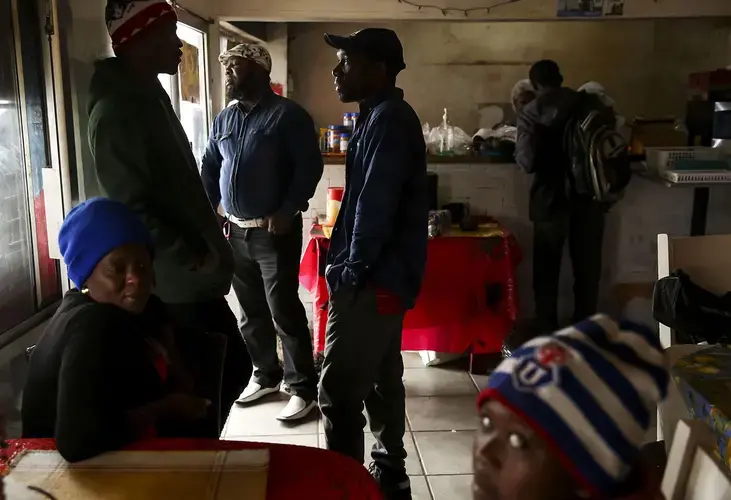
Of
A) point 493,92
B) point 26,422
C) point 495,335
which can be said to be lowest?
point 495,335

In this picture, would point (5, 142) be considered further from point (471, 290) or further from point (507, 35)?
point (507, 35)

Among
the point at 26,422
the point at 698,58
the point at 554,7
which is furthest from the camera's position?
the point at 698,58

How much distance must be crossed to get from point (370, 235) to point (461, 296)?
4.74 ft

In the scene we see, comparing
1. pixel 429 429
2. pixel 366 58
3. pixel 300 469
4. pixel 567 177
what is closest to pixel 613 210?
pixel 567 177

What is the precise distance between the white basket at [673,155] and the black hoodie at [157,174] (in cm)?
259

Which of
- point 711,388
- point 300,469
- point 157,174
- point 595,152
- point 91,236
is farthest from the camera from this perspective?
point 595,152

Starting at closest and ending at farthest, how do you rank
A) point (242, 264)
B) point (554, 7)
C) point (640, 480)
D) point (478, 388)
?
point (640, 480)
point (242, 264)
point (478, 388)
point (554, 7)

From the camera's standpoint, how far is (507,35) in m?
4.34

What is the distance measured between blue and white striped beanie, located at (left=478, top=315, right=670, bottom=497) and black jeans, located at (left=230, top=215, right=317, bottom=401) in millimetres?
2079

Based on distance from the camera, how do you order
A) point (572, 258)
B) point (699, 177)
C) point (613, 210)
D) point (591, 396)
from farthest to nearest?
point (613, 210)
point (572, 258)
point (699, 177)
point (591, 396)

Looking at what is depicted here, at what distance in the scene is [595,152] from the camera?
10.4 ft

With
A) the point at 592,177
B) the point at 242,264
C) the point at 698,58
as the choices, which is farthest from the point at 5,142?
the point at 698,58

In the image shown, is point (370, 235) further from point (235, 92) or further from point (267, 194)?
point (235, 92)

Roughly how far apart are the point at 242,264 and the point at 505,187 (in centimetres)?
156
